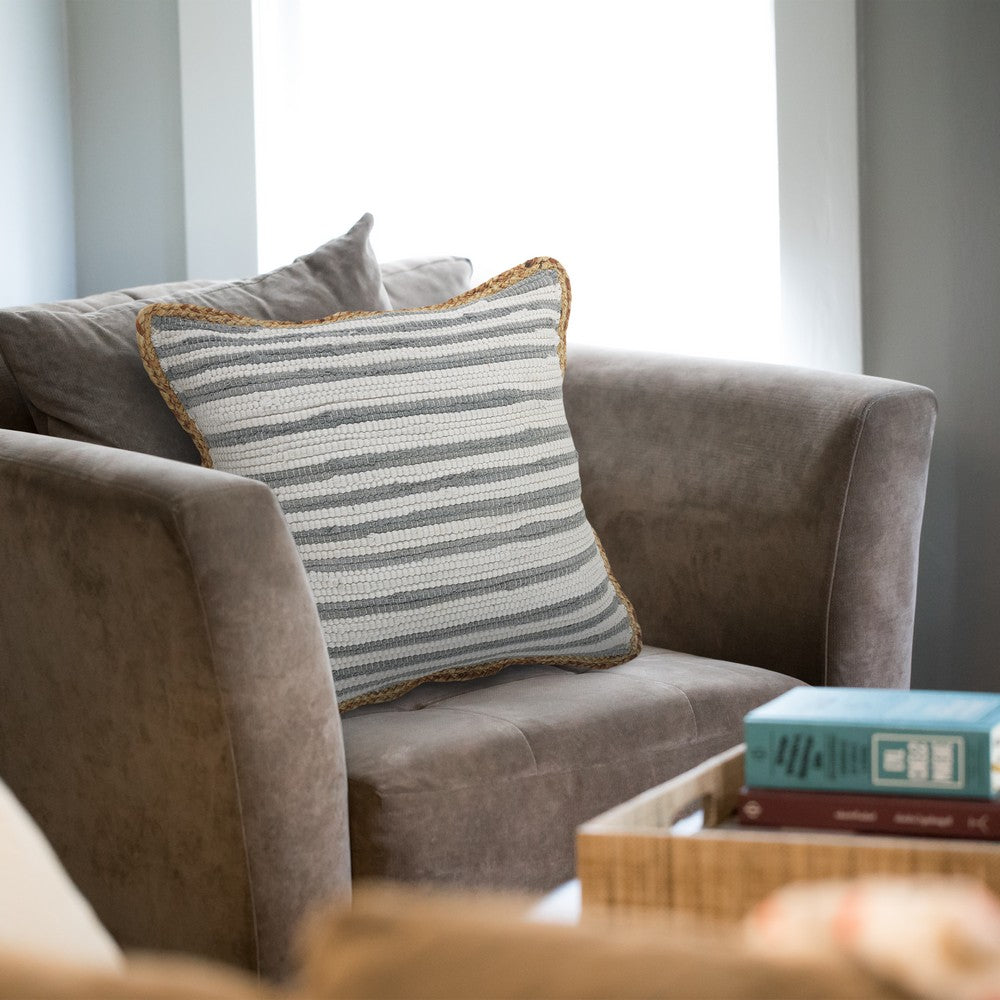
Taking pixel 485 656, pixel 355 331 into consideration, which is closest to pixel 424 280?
pixel 355 331

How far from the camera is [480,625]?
161 centimetres

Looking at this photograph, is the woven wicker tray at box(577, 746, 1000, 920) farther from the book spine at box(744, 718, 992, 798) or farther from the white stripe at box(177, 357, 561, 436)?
the white stripe at box(177, 357, 561, 436)

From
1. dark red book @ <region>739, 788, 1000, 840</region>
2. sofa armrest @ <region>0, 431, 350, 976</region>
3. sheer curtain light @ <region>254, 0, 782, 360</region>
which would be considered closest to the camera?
dark red book @ <region>739, 788, 1000, 840</region>

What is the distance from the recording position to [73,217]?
8.91 feet

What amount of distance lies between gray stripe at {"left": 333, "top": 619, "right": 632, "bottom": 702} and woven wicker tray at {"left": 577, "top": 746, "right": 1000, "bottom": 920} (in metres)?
0.67

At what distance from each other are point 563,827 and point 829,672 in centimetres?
48

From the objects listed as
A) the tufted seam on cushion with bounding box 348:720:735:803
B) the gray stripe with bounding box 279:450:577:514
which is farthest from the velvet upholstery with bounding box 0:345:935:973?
the gray stripe with bounding box 279:450:577:514

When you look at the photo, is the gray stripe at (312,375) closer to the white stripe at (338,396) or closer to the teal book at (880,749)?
the white stripe at (338,396)

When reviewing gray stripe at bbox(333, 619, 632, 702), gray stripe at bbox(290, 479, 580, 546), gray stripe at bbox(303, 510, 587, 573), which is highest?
gray stripe at bbox(290, 479, 580, 546)

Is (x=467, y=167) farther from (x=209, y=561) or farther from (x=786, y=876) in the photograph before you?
(x=786, y=876)

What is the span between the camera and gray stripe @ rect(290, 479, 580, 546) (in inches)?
60.2

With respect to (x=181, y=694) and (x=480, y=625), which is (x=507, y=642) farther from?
(x=181, y=694)

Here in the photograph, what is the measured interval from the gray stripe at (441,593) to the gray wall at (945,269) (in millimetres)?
871

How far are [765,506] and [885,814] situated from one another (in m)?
0.91
